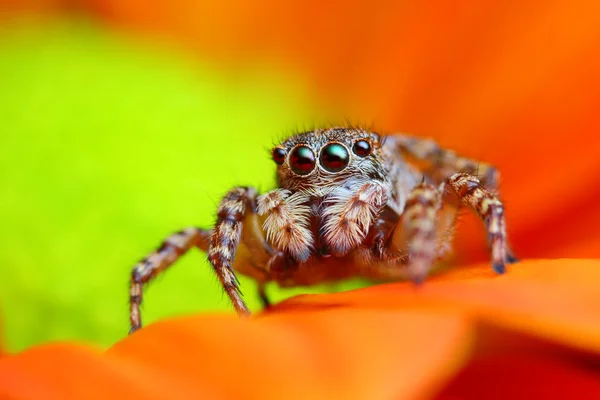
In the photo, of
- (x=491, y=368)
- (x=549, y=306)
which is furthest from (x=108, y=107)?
(x=549, y=306)

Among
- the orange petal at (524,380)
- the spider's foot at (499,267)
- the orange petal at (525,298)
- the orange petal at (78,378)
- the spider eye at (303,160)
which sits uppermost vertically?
the spider eye at (303,160)

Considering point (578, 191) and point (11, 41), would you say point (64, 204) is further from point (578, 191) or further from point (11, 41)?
point (578, 191)

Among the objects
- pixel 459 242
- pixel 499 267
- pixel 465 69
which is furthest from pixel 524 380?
pixel 465 69

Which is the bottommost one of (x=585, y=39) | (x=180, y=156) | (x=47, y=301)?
(x=47, y=301)

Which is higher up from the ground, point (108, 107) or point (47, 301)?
point (108, 107)

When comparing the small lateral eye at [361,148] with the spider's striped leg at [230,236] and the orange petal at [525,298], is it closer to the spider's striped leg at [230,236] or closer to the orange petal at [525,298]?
the spider's striped leg at [230,236]

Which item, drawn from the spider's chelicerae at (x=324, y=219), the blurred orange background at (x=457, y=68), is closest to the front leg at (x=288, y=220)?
the spider's chelicerae at (x=324, y=219)
